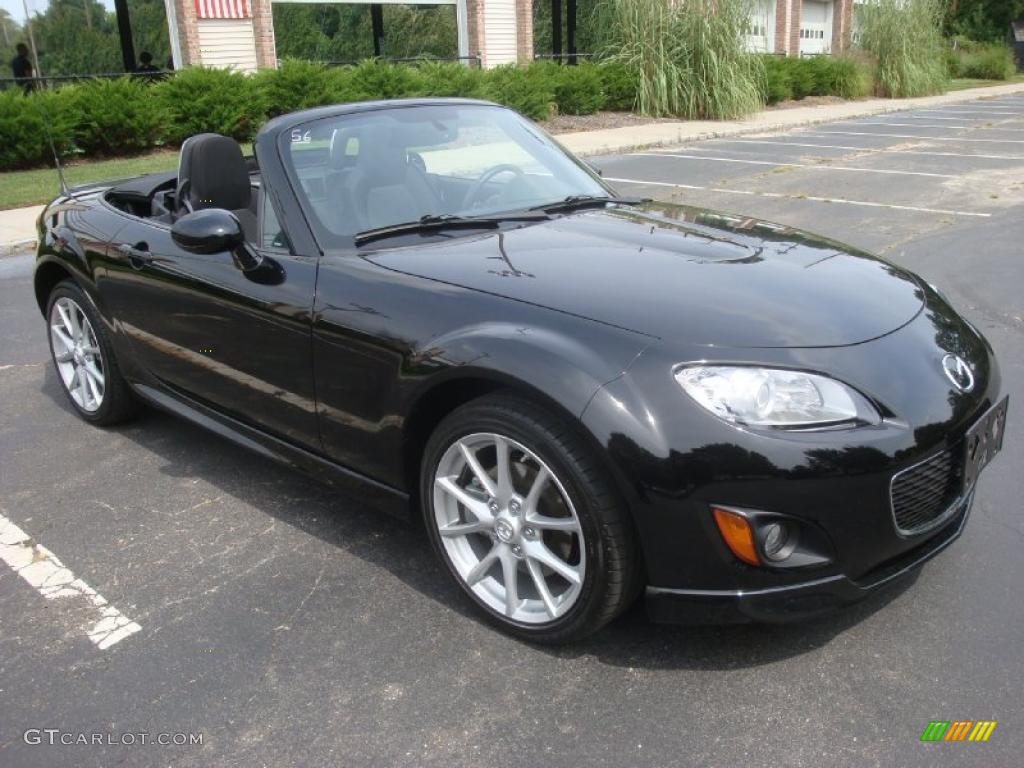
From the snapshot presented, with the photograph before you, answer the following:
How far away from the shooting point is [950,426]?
8.66ft

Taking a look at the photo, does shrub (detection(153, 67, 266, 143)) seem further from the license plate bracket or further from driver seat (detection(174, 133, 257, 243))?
the license plate bracket

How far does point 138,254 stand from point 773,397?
2.75 metres

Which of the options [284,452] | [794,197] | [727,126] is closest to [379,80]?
[727,126]

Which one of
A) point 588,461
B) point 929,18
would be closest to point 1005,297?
point 588,461

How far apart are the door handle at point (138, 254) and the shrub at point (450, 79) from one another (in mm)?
14787

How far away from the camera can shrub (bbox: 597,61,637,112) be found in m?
21.9

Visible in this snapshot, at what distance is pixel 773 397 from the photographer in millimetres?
2502

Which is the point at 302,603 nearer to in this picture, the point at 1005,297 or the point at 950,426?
the point at 950,426

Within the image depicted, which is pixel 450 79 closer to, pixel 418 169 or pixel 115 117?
pixel 115 117

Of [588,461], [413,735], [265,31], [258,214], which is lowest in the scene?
[413,735]

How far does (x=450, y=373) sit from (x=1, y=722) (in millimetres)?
1499

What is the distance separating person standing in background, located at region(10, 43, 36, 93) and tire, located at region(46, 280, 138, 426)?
1279 centimetres

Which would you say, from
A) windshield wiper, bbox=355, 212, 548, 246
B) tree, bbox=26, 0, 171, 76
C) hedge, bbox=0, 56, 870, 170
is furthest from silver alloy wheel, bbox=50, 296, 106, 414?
tree, bbox=26, 0, 171, 76
